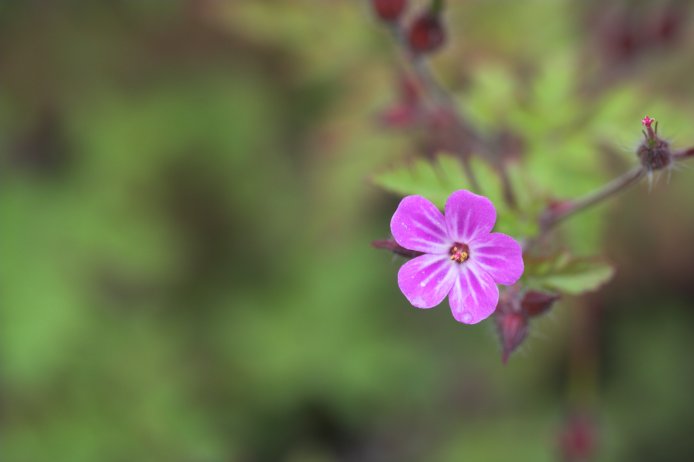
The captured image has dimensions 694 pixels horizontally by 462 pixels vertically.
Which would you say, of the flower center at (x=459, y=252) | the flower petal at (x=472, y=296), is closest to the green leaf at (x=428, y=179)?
the flower center at (x=459, y=252)

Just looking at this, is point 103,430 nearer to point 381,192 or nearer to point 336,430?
point 336,430

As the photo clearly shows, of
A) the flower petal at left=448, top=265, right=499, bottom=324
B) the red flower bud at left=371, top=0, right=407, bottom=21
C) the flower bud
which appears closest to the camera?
the flower petal at left=448, top=265, right=499, bottom=324

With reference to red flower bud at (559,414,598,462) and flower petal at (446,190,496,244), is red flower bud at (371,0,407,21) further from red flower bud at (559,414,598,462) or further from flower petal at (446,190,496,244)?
red flower bud at (559,414,598,462)

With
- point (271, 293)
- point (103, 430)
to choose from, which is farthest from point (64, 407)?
point (271, 293)

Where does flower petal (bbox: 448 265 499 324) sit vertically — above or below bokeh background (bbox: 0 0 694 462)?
below

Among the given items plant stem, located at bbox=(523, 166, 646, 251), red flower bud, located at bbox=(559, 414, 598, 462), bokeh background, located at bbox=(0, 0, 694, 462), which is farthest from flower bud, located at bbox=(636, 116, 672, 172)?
bokeh background, located at bbox=(0, 0, 694, 462)

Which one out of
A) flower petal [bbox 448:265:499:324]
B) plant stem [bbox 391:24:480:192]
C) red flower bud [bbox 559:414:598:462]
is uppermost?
plant stem [bbox 391:24:480:192]
